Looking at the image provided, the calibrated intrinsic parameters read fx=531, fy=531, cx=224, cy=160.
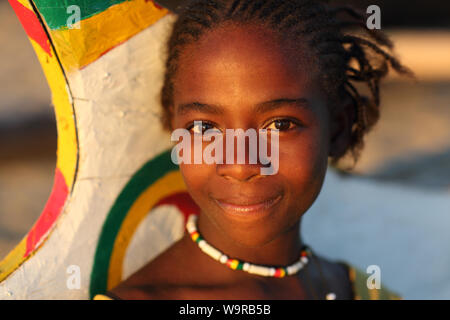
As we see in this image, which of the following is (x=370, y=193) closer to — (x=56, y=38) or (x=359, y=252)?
(x=359, y=252)

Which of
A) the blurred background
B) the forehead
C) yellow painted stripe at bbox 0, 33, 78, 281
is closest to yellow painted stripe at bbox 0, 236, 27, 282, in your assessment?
yellow painted stripe at bbox 0, 33, 78, 281

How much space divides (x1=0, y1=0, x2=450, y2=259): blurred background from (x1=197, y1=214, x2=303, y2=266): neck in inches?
41.0

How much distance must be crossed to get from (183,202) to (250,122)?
0.52 meters

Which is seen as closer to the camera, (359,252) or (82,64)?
(82,64)

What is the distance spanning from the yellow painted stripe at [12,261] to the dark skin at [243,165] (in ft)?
0.73

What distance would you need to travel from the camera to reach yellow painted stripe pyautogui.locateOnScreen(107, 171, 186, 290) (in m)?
1.35

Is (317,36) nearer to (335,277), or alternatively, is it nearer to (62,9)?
(62,9)

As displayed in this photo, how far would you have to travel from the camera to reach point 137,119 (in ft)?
4.47

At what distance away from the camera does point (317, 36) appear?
3.98ft

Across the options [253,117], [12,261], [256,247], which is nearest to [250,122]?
[253,117]

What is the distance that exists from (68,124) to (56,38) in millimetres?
197

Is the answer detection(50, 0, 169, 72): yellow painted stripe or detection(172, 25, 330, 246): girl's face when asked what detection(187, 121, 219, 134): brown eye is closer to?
detection(172, 25, 330, 246): girl's face

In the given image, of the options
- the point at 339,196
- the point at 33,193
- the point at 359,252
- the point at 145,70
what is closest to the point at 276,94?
the point at 145,70

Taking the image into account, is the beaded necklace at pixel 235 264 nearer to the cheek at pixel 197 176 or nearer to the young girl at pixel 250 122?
the young girl at pixel 250 122
